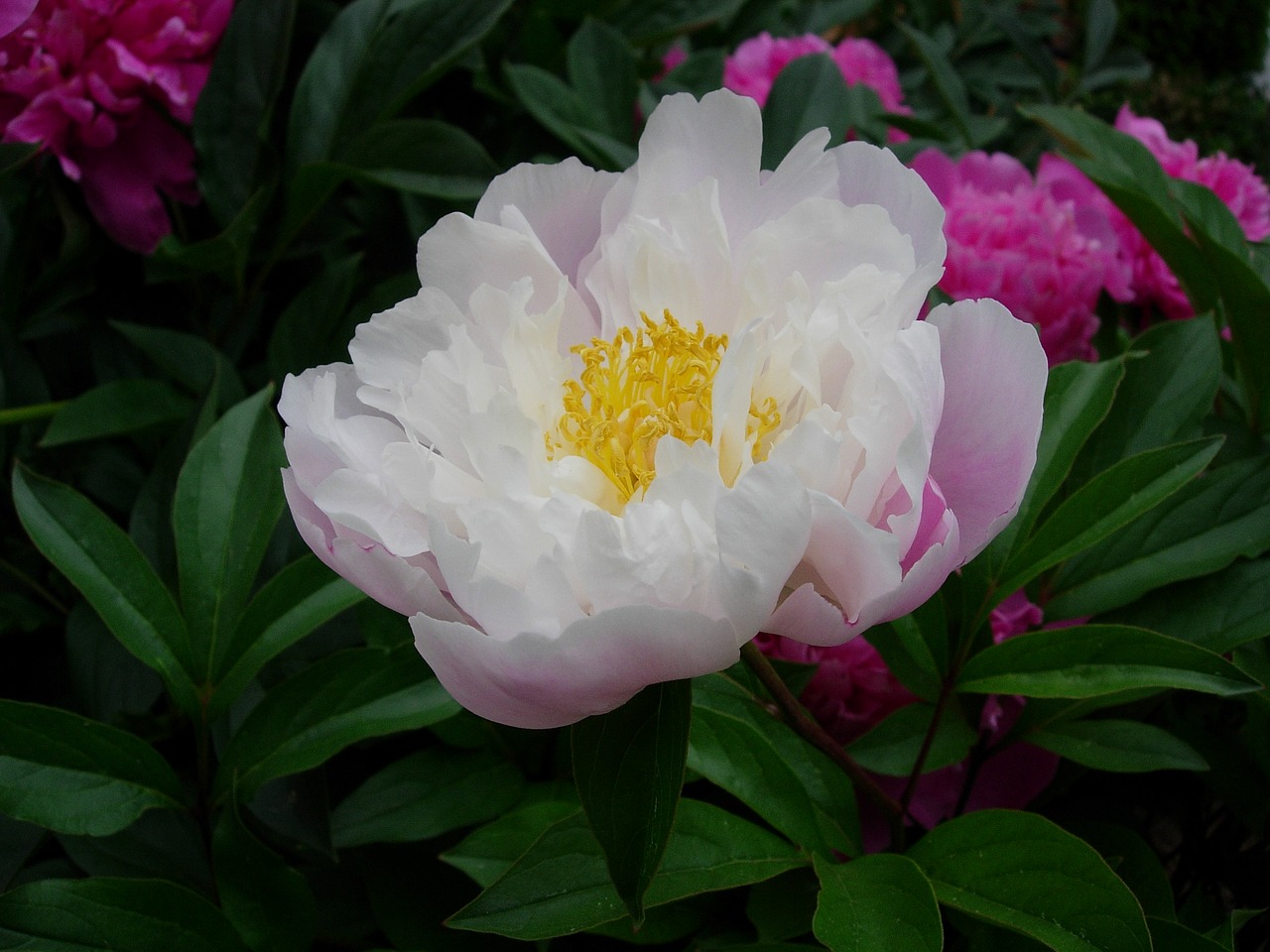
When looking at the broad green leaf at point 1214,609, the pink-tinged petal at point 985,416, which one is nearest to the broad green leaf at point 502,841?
the pink-tinged petal at point 985,416

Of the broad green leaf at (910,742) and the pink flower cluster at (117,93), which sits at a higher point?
the pink flower cluster at (117,93)

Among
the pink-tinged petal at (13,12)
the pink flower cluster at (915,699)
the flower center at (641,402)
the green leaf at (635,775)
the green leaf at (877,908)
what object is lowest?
the pink flower cluster at (915,699)

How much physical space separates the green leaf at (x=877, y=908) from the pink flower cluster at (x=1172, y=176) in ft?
1.86

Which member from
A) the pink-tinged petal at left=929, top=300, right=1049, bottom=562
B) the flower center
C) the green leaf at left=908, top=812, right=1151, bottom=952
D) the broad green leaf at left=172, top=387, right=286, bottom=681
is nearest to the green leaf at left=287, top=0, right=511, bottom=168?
the broad green leaf at left=172, top=387, right=286, bottom=681

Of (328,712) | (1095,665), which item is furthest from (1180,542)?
(328,712)

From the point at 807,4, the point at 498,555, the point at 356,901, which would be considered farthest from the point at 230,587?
the point at 807,4

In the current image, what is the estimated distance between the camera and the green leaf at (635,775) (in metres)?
0.42

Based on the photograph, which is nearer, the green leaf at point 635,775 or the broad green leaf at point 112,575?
the green leaf at point 635,775

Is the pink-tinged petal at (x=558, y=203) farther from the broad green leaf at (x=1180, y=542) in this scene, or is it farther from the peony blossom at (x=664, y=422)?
the broad green leaf at (x=1180, y=542)

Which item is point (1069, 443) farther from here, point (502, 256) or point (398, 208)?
point (398, 208)

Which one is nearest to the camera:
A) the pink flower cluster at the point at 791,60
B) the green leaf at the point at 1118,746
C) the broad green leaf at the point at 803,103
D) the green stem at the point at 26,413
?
the green leaf at the point at 1118,746

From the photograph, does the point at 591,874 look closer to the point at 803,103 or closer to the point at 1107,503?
the point at 1107,503

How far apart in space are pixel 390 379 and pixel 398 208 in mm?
597

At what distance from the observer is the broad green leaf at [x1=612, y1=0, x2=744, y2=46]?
1.10m
